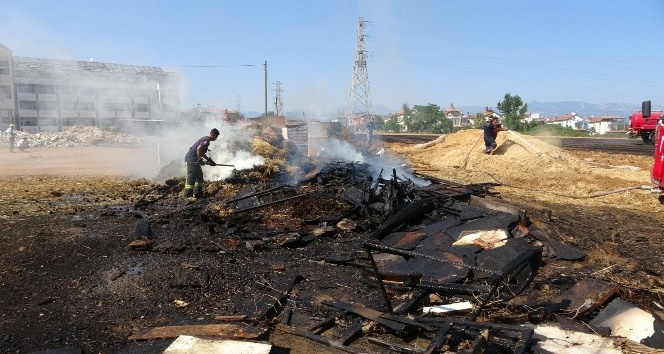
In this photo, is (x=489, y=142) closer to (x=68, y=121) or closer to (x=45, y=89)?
(x=45, y=89)

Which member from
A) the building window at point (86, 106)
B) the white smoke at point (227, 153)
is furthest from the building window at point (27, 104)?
the white smoke at point (227, 153)

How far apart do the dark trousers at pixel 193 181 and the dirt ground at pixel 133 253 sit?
0.44 m

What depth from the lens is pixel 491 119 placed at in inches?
668

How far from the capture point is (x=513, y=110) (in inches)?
1934

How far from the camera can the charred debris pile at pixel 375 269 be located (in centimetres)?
409

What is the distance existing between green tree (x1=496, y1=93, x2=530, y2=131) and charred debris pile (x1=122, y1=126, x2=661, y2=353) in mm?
39877

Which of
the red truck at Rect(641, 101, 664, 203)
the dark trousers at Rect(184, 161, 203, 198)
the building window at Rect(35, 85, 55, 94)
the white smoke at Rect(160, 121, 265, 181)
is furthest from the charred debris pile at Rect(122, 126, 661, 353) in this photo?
the building window at Rect(35, 85, 55, 94)

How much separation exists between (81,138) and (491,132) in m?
30.8

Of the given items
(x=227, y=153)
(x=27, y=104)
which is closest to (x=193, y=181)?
(x=227, y=153)

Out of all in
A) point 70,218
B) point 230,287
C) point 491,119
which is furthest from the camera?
point 491,119

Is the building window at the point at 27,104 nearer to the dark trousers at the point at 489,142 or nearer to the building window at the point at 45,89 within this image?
the building window at the point at 45,89

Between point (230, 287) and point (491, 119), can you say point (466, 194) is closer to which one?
point (230, 287)

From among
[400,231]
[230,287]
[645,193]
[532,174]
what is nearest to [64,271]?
[230,287]

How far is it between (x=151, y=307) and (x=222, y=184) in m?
7.05
